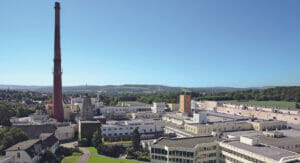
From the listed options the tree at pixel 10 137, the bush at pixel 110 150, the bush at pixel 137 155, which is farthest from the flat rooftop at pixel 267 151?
the tree at pixel 10 137

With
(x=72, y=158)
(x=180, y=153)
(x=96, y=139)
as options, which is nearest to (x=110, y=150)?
(x=96, y=139)

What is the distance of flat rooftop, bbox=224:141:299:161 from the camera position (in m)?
33.3

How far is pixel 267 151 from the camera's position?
1396 inches

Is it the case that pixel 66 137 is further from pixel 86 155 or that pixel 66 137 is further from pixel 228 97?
pixel 228 97

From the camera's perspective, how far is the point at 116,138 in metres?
64.8

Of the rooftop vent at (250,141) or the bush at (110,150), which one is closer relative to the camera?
the rooftop vent at (250,141)

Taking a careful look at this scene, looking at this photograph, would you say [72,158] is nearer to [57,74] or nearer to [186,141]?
[186,141]

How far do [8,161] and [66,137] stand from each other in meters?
26.7

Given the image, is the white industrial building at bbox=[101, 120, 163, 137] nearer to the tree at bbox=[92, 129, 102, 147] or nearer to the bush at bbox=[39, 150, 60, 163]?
the tree at bbox=[92, 129, 102, 147]

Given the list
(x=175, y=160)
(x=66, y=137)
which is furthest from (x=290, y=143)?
(x=66, y=137)

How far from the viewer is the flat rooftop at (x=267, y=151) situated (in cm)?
3332

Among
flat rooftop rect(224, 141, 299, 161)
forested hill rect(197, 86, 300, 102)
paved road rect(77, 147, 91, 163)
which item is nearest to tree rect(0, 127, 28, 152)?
paved road rect(77, 147, 91, 163)

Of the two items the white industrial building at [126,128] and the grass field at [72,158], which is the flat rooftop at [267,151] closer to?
the grass field at [72,158]

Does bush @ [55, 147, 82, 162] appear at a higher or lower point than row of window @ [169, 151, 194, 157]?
lower
